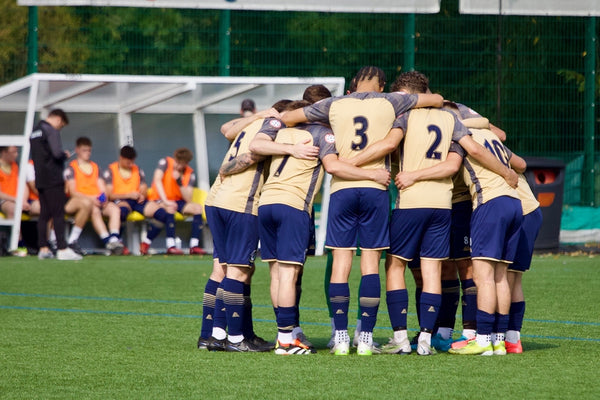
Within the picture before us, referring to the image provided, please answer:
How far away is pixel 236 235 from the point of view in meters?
7.30

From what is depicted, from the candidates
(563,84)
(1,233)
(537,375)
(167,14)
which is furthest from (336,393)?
(167,14)

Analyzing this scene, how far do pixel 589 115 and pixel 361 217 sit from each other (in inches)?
483

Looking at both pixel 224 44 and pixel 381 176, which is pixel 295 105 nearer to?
pixel 381 176

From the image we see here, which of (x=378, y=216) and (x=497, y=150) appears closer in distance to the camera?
(x=378, y=216)

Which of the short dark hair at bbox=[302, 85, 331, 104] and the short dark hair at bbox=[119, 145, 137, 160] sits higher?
Result: the short dark hair at bbox=[302, 85, 331, 104]

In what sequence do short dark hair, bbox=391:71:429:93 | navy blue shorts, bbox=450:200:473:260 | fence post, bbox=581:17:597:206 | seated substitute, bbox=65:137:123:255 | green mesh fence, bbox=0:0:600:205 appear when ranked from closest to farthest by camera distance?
short dark hair, bbox=391:71:429:93 < navy blue shorts, bbox=450:200:473:260 < seated substitute, bbox=65:137:123:255 < green mesh fence, bbox=0:0:600:205 < fence post, bbox=581:17:597:206

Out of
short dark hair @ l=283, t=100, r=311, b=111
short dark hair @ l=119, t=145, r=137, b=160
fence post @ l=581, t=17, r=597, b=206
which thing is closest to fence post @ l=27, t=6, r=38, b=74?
short dark hair @ l=119, t=145, r=137, b=160

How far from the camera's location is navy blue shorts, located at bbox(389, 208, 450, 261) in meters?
6.97

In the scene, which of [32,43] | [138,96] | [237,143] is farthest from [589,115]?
[237,143]

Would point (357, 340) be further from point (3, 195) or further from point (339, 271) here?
point (3, 195)

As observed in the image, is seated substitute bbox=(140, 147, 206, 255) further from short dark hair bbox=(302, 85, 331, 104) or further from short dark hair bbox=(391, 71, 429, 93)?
short dark hair bbox=(391, 71, 429, 93)

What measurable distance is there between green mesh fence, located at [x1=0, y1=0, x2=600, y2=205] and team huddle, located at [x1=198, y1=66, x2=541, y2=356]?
419 inches

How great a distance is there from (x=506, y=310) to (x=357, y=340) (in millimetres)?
1053

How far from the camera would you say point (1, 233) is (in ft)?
52.0
